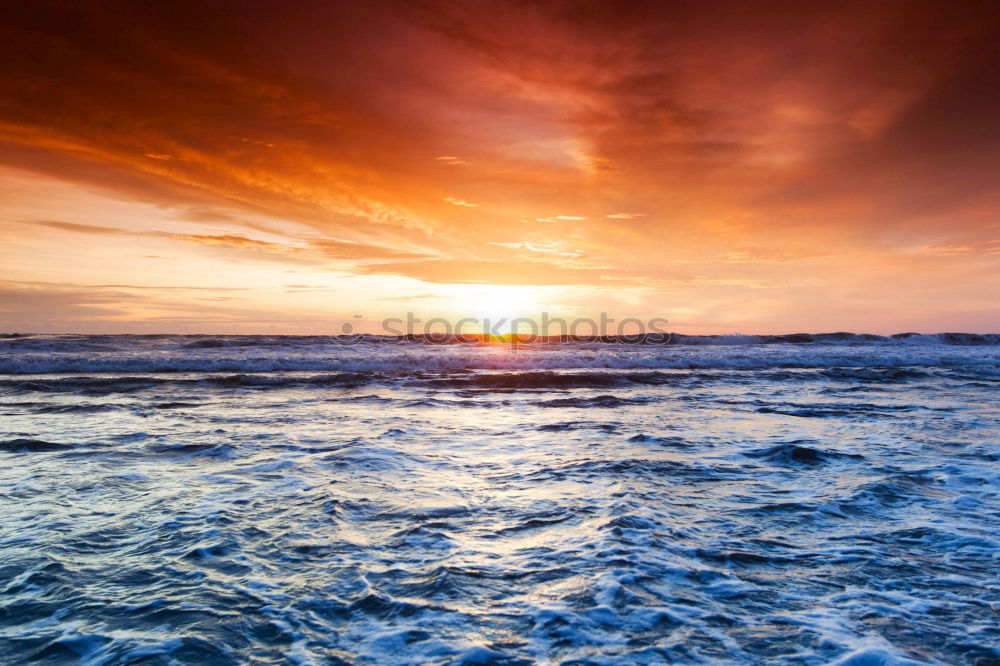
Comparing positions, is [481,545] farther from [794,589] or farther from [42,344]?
[42,344]

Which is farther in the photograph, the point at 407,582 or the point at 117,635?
the point at 407,582

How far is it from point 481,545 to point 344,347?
28911mm

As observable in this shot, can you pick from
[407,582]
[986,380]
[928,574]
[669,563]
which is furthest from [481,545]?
[986,380]

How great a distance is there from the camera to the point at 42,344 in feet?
95.6

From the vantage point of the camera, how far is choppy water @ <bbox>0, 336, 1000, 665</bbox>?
3.27 meters

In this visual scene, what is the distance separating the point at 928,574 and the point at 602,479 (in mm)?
3172

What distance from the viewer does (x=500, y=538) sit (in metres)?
4.80

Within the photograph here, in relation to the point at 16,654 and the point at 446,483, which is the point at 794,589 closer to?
the point at 446,483

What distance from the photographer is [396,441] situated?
898 centimetres

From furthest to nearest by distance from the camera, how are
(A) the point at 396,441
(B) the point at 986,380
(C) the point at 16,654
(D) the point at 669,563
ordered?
(B) the point at 986,380, (A) the point at 396,441, (D) the point at 669,563, (C) the point at 16,654

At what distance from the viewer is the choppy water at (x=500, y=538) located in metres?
3.27

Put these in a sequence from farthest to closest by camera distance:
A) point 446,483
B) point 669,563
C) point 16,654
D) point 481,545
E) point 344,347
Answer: point 344,347
point 446,483
point 481,545
point 669,563
point 16,654

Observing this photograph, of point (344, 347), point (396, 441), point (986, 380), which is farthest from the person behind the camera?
point (344, 347)

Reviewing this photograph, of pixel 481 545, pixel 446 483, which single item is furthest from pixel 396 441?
pixel 481 545
